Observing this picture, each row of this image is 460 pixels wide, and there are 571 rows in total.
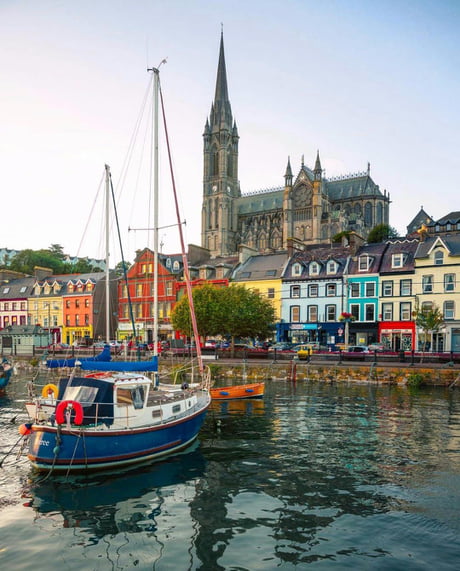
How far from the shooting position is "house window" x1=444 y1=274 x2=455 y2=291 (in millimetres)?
54000

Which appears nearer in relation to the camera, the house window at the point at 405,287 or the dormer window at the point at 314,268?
the house window at the point at 405,287

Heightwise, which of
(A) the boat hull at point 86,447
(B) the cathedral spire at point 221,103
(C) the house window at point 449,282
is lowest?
(A) the boat hull at point 86,447

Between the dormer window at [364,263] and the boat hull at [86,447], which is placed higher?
the dormer window at [364,263]

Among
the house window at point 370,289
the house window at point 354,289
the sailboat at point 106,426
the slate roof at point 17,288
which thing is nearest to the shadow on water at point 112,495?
the sailboat at point 106,426

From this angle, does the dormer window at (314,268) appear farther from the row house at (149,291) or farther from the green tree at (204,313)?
the row house at (149,291)

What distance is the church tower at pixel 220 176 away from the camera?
529ft

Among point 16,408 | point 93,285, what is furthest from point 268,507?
point 93,285

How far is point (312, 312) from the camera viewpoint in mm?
64062

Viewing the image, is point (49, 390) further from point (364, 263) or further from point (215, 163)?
point (215, 163)

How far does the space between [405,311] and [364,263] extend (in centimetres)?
797

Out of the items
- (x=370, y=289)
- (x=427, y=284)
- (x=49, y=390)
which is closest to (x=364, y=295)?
(x=370, y=289)

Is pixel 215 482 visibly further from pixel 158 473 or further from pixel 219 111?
pixel 219 111

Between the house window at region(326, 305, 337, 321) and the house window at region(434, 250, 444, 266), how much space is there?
13.8 m

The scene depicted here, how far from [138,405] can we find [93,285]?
66.3 meters
